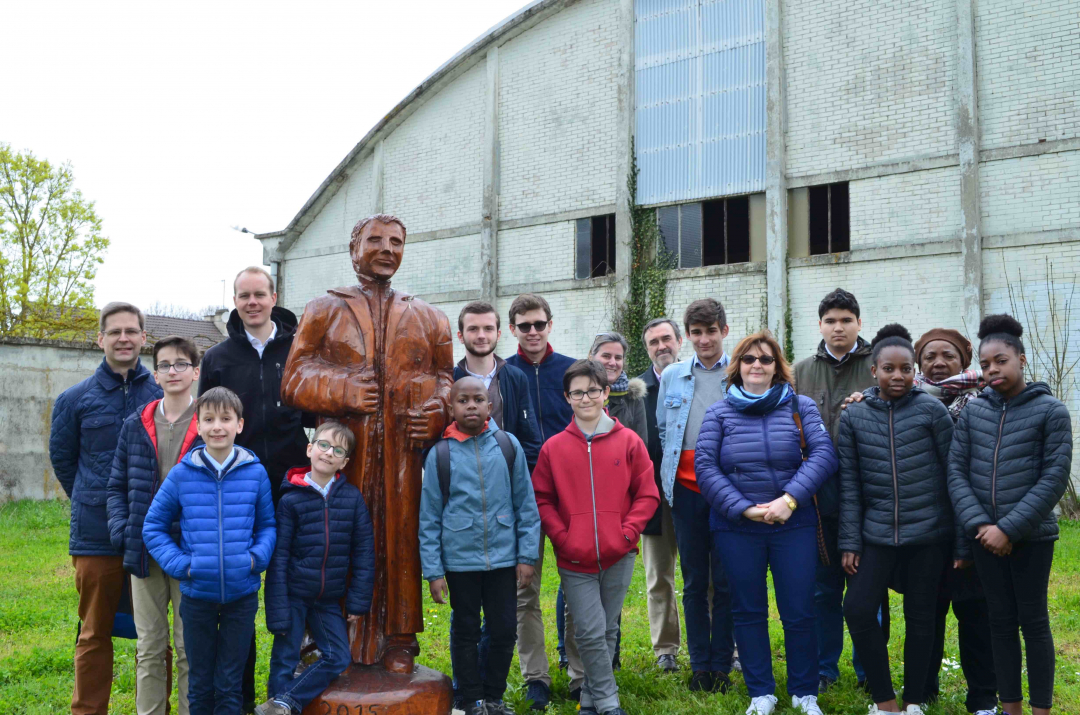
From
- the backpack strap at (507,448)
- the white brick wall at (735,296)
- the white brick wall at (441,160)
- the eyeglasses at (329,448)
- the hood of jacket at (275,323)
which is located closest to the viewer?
the eyeglasses at (329,448)

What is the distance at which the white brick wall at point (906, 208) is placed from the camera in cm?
1316

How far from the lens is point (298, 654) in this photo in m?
3.99

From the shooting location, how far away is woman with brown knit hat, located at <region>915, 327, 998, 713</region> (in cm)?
434

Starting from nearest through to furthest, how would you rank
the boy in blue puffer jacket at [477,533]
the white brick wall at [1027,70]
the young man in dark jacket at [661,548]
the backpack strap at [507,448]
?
the boy in blue puffer jacket at [477,533], the backpack strap at [507,448], the young man in dark jacket at [661,548], the white brick wall at [1027,70]

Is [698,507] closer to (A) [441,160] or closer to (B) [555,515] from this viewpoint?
(B) [555,515]

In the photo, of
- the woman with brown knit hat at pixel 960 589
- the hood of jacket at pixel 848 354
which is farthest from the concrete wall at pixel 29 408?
the woman with brown knit hat at pixel 960 589

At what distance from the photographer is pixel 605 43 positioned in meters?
16.0

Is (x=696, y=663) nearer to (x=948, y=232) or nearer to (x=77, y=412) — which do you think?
(x=77, y=412)

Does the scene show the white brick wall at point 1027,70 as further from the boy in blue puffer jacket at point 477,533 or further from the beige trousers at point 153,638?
the beige trousers at point 153,638

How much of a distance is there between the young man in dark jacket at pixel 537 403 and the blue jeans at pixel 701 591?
85 centimetres

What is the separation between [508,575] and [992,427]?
245 centimetres

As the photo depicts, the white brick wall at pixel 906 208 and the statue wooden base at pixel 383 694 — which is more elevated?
the white brick wall at pixel 906 208

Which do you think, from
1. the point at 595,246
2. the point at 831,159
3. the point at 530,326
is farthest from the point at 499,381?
the point at 595,246

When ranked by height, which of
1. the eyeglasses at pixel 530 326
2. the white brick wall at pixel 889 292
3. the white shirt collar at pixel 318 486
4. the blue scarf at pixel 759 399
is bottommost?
the white shirt collar at pixel 318 486
